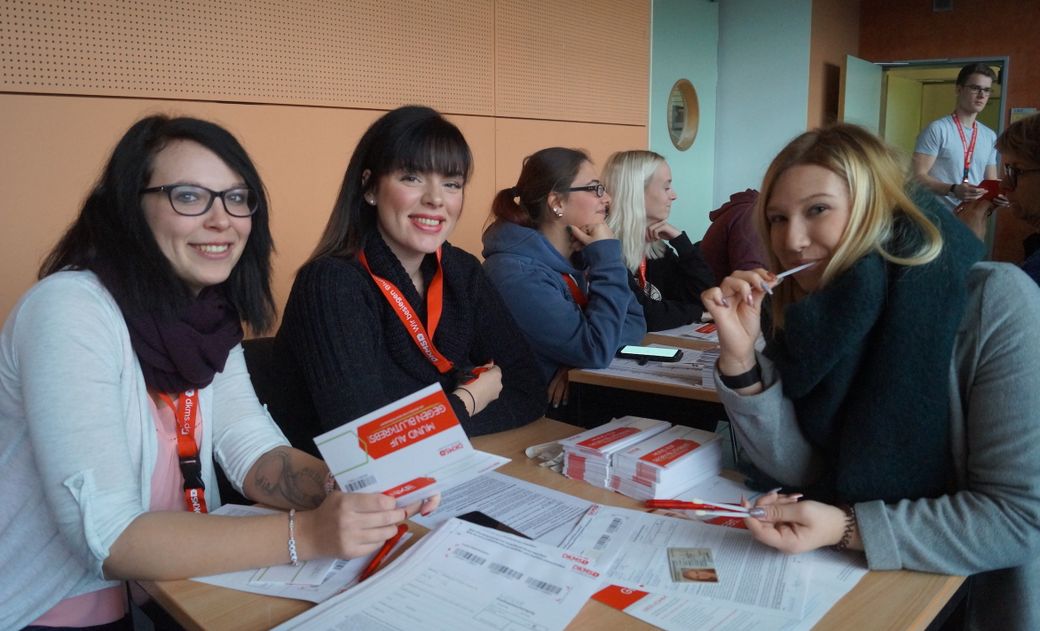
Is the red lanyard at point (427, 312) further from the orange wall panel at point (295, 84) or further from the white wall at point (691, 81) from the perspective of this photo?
the white wall at point (691, 81)

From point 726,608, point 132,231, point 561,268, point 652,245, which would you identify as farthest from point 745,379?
point 652,245

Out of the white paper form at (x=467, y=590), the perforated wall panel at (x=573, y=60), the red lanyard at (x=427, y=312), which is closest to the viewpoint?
the white paper form at (x=467, y=590)

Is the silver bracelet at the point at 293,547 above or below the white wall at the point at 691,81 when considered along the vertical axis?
below

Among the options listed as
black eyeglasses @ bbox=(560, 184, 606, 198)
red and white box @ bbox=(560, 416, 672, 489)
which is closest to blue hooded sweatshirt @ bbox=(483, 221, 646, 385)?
black eyeglasses @ bbox=(560, 184, 606, 198)

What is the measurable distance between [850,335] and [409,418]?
0.76 m

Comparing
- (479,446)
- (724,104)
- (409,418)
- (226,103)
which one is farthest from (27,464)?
(724,104)

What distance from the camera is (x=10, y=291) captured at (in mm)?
2715

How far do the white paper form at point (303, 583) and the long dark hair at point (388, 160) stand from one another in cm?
90

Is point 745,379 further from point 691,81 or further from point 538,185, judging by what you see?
point 691,81

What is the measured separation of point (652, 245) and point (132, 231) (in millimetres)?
2830

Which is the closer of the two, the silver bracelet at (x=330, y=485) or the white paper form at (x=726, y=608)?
the white paper form at (x=726, y=608)

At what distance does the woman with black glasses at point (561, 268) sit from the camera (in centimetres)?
256

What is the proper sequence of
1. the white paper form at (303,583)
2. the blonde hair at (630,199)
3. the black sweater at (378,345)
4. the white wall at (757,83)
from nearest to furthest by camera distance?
1. the white paper form at (303,583)
2. the black sweater at (378,345)
3. the blonde hair at (630,199)
4. the white wall at (757,83)

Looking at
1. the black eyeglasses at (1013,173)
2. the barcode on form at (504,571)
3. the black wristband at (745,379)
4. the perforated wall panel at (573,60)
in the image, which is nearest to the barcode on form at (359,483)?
the barcode on form at (504,571)
